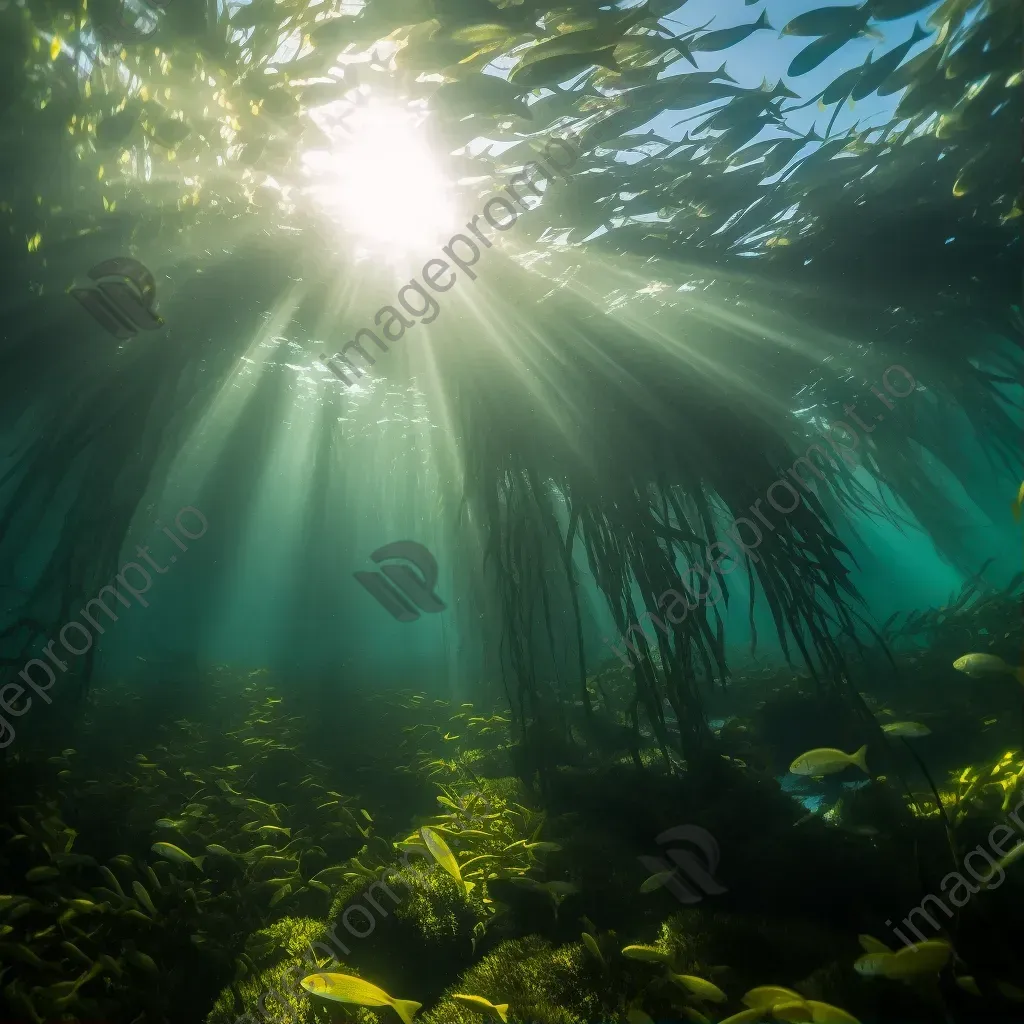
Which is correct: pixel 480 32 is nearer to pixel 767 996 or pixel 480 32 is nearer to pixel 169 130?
pixel 169 130

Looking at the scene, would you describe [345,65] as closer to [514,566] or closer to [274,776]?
[514,566]

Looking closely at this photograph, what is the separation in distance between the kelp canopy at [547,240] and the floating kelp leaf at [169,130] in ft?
0.07

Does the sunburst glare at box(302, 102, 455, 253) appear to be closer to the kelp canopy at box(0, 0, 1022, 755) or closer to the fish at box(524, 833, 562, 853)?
the kelp canopy at box(0, 0, 1022, 755)

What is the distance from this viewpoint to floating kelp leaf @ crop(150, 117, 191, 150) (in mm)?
3271

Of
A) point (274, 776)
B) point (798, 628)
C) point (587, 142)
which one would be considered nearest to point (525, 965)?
point (798, 628)

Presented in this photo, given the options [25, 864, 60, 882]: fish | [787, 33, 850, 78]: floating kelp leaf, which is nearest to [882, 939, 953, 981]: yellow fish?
[25, 864, 60, 882]: fish

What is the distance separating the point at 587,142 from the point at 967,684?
8933 mm

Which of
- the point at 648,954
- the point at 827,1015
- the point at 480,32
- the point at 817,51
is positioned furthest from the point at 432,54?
the point at 648,954

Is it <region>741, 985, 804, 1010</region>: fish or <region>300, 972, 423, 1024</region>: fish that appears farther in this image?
<region>300, 972, 423, 1024</region>: fish

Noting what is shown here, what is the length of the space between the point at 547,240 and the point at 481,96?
316 cm

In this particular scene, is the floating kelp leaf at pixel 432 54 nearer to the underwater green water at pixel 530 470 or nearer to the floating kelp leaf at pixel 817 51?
the underwater green water at pixel 530 470

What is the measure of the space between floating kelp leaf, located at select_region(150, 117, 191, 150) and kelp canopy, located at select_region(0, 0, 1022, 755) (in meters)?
0.02

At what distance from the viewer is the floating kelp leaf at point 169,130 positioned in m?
3.27

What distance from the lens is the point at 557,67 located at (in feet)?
9.20
